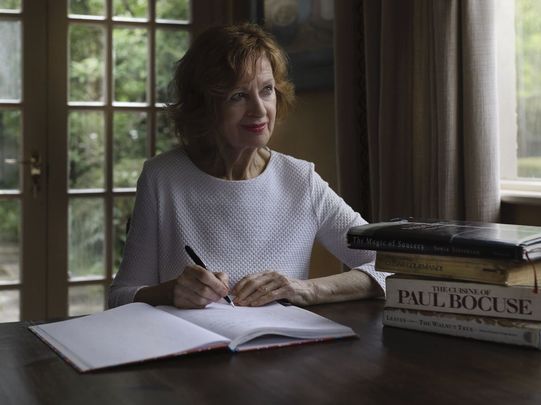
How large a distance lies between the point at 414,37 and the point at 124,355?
1.67m

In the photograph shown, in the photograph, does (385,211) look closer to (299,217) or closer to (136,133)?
(299,217)

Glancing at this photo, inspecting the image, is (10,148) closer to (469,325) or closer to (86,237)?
(86,237)

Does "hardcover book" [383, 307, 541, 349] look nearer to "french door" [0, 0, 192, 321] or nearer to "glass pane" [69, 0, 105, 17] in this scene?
"french door" [0, 0, 192, 321]

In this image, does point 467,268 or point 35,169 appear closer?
point 467,268

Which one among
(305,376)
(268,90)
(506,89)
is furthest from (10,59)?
(305,376)

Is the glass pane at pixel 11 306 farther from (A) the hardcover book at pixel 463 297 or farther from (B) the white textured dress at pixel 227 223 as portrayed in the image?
(A) the hardcover book at pixel 463 297

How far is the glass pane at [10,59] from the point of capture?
364 centimetres

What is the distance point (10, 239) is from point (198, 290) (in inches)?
93.5

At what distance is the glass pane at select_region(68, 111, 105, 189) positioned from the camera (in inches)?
147

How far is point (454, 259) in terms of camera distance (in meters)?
1.34

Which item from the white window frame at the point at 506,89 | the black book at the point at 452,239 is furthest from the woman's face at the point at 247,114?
the white window frame at the point at 506,89

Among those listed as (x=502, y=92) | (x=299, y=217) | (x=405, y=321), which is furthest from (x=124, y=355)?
(x=502, y=92)

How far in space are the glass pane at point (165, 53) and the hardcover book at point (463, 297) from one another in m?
2.63

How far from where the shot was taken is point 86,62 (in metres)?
3.74
